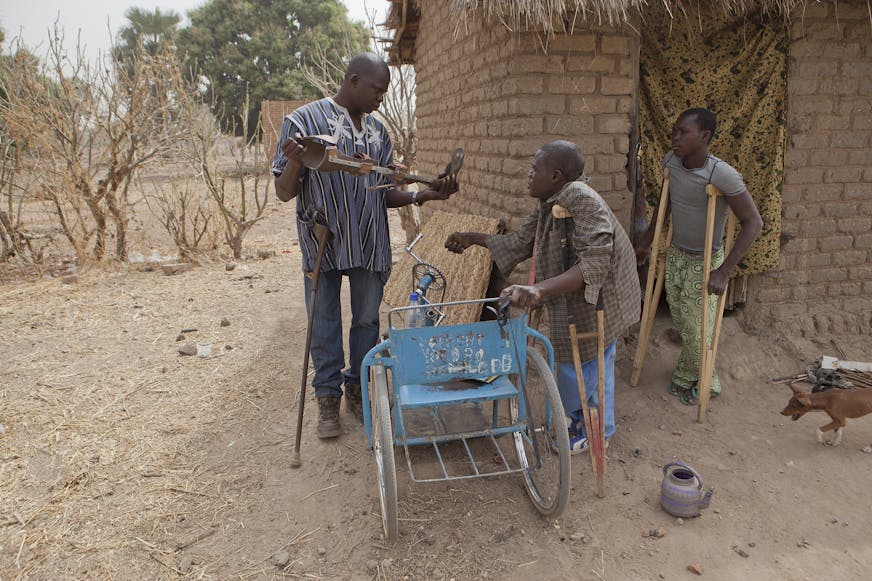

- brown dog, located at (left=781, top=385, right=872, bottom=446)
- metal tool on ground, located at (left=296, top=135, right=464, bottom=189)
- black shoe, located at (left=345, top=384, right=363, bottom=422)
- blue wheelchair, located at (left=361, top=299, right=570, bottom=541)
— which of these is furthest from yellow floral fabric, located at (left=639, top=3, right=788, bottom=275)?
black shoe, located at (left=345, top=384, right=363, bottom=422)

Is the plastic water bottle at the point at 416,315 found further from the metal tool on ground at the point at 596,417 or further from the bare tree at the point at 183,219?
the bare tree at the point at 183,219

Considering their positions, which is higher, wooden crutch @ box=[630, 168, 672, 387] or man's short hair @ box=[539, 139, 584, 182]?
man's short hair @ box=[539, 139, 584, 182]

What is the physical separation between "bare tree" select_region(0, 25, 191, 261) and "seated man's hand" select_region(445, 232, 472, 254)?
20.2ft

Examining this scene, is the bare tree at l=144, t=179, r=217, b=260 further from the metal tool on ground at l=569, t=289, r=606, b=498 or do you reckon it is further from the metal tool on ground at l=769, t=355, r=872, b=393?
the metal tool on ground at l=769, t=355, r=872, b=393

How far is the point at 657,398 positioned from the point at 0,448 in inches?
158

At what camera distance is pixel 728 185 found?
3.28 m

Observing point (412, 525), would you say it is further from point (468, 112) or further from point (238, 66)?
point (238, 66)

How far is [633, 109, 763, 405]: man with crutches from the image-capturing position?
3291 mm

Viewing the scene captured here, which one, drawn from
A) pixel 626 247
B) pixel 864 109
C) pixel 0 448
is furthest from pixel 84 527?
pixel 864 109

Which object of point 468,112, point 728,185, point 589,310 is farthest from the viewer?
point 468,112

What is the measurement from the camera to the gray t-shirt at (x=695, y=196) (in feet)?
10.8

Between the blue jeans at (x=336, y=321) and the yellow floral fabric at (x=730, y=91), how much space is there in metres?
2.21

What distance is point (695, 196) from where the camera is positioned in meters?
3.49

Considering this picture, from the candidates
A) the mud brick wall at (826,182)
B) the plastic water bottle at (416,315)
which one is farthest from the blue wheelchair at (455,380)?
the mud brick wall at (826,182)
